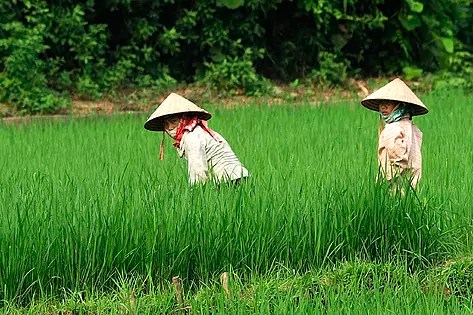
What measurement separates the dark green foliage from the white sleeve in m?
5.29

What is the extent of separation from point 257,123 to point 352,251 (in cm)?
421

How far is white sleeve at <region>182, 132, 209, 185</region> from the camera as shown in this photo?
5.87 m

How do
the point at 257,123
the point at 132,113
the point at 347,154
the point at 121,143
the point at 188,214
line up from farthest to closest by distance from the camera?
the point at 132,113 < the point at 257,123 < the point at 121,143 < the point at 347,154 < the point at 188,214

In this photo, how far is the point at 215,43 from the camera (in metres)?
13.0

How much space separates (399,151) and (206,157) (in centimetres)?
99

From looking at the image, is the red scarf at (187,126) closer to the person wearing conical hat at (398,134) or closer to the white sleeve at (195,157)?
the white sleeve at (195,157)

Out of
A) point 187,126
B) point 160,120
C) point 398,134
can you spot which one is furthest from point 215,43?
point 398,134

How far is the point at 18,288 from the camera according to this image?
4934mm

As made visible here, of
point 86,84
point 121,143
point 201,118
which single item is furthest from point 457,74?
point 201,118

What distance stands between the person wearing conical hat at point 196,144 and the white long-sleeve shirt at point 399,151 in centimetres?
73

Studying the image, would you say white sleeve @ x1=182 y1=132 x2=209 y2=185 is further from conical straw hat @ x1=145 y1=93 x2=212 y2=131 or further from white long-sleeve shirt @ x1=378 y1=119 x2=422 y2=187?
white long-sleeve shirt @ x1=378 y1=119 x2=422 y2=187

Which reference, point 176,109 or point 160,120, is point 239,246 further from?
point 160,120

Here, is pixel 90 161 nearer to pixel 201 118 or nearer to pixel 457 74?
pixel 201 118

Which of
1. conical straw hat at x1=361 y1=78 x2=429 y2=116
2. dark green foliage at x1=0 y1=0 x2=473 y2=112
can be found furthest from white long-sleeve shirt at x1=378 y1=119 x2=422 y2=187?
dark green foliage at x1=0 y1=0 x2=473 y2=112
